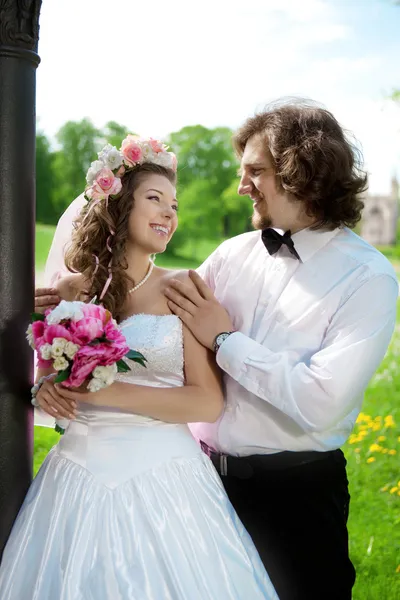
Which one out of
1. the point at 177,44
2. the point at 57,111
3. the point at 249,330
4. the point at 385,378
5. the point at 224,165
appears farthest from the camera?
the point at 224,165

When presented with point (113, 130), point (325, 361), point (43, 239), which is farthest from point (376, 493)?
point (113, 130)

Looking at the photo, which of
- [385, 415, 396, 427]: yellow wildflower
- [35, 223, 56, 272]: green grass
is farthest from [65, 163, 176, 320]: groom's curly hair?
[35, 223, 56, 272]: green grass

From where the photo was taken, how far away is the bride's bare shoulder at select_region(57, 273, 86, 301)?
2.88m

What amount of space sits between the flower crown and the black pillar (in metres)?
0.30

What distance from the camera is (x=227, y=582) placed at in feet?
8.05

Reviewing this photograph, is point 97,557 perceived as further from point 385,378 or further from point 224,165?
point 224,165

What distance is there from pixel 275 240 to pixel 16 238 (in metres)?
0.96

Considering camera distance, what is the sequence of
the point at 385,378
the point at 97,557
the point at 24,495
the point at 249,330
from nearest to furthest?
the point at 97,557
the point at 24,495
the point at 249,330
the point at 385,378

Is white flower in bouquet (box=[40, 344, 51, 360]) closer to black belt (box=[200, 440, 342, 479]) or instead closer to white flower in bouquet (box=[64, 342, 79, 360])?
white flower in bouquet (box=[64, 342, 79, 360])

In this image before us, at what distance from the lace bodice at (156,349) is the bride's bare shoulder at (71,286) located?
0.31m

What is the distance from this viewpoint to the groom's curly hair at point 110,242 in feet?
9.04

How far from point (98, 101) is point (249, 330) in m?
13.0

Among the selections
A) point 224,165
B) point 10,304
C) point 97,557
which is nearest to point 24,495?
point 97,557

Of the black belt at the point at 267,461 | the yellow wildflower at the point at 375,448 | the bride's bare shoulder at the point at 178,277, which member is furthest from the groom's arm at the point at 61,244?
A: the yellow wildflower at the point at 375,448
